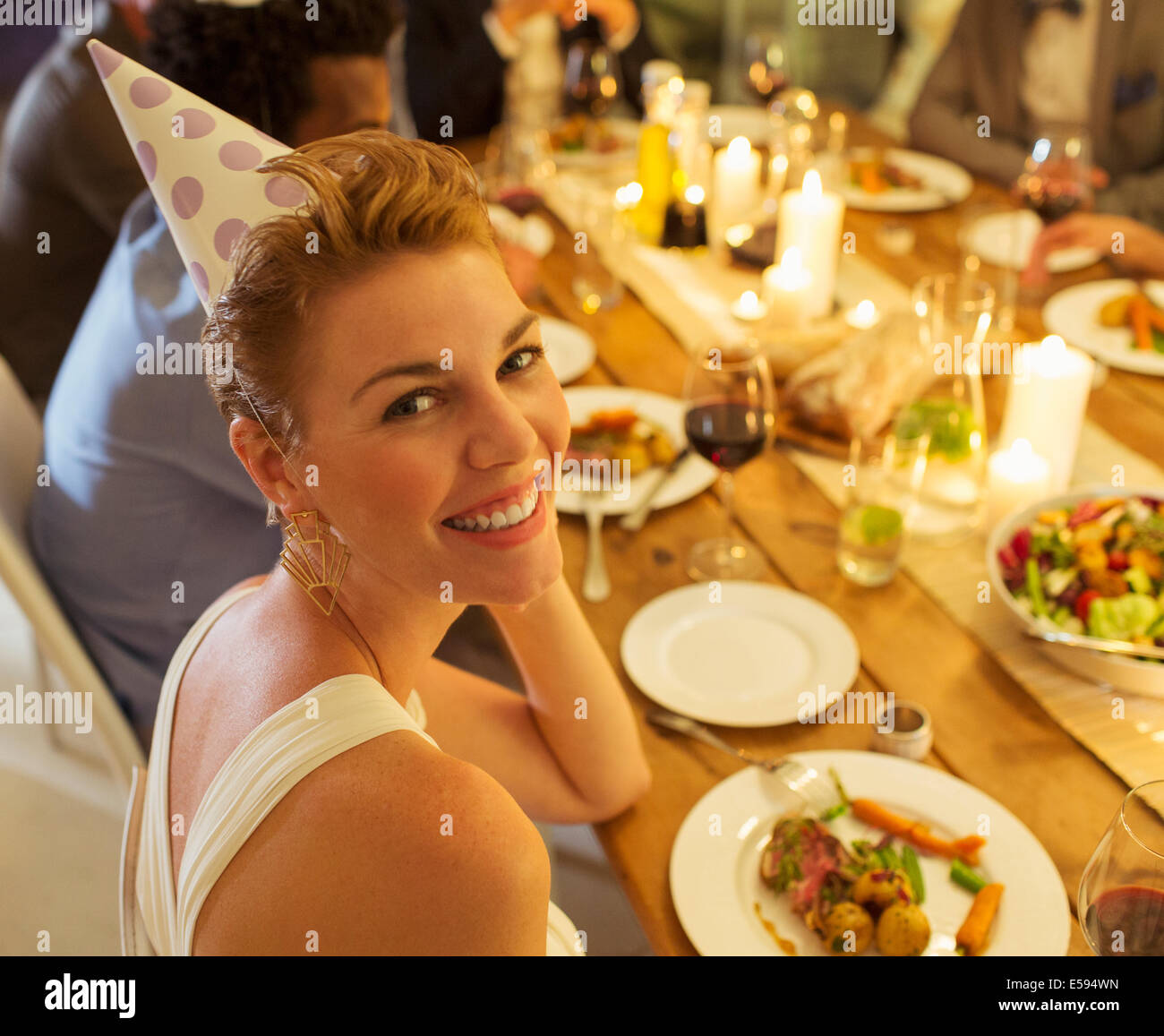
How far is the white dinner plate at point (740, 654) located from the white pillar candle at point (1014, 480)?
0.30 metres

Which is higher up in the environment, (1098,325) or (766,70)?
(766,70)

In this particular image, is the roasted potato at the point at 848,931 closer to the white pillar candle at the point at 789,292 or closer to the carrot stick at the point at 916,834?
the carrot stick at the point at 916,834

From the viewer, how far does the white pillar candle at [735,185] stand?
221 cm

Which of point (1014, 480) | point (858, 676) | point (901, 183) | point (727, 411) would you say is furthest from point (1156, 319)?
point (858, 676)

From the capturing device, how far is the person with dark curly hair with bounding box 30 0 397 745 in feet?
4.58

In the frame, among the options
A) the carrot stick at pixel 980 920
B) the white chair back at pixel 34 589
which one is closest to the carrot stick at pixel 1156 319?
the carrot stick at pixel 980 920

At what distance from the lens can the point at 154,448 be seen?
4.60 feet

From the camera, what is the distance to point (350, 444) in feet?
2.41

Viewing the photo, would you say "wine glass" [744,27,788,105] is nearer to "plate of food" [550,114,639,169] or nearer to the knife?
"plate of food" [550,114,639,169]

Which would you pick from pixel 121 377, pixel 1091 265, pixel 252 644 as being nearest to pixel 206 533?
pixel 121 377

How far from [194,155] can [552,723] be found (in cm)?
64

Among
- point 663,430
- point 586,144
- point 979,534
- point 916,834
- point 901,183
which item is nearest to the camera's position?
point 916,834

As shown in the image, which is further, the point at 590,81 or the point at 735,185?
the point at 590,81

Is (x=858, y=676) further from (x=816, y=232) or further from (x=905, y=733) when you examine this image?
(x=816, y=232)
